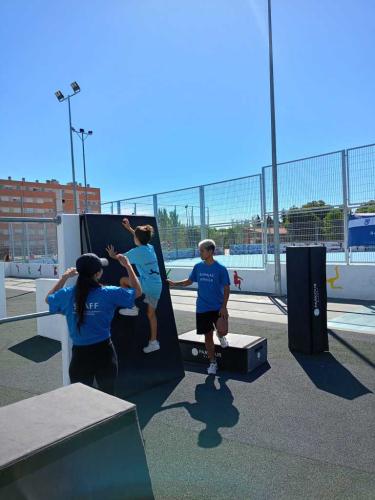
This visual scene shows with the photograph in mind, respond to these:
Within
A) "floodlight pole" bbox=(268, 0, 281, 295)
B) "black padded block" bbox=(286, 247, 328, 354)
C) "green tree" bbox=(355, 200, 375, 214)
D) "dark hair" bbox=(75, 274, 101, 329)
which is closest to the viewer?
"dark hair" bbox=(75, 274, 101, 329)

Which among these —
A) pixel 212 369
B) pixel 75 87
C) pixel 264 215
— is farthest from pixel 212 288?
pixel 75 87

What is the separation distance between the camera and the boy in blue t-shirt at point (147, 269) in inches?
180

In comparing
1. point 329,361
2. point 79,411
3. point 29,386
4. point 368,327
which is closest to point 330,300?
point 368,327

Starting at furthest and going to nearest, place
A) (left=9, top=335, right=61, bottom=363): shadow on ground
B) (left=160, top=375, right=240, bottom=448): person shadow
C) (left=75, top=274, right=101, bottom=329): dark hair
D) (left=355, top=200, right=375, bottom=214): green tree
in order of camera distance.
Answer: (left=355, top=200, right=375, bottom=214): green tree, (left=9, top=335, right=61, bottom=363): shadow on ground, (left=160, top=375, right=240, bottom=448): person shadow, (left=75, top=274, right=101, bottom=329): dark hair

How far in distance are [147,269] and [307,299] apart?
2873mm

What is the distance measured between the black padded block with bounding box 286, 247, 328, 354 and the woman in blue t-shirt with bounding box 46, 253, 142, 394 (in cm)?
378

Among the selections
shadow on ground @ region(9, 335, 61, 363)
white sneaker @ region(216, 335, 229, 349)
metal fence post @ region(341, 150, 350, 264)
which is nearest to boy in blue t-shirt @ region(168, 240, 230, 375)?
white sneaker @ region(216, 335, 229, 349)

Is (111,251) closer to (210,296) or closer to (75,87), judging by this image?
(210,296)

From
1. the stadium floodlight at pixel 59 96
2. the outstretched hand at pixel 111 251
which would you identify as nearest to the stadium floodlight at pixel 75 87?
the stadium floodlight at pixel 59 96

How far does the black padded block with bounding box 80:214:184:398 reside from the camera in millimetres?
4527

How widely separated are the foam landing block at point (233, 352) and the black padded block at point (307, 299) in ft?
2.67

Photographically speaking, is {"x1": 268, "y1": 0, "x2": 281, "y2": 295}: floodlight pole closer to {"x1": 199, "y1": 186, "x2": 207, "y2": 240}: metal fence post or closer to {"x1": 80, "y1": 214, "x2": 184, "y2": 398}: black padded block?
{"x1": 199, "y1": 186, "x2": 207, "y2": 240}: metal fence post

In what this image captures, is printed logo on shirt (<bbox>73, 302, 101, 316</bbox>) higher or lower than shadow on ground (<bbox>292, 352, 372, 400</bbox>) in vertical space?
higher

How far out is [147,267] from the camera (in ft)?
15.3
